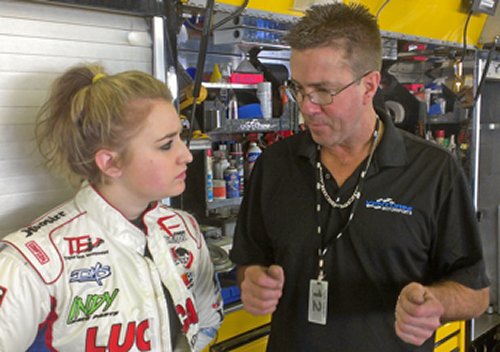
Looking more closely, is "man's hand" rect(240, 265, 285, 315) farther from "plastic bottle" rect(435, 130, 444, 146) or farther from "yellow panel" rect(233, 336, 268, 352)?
"plastic bottle" rect(435, 130, 444, 146)

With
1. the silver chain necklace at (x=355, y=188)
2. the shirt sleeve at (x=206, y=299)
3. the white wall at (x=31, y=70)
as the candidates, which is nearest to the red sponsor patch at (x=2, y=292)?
the white wall at (x=31, y=70)

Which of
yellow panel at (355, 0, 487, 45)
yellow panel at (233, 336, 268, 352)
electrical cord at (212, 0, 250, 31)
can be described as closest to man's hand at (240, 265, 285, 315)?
yellow panel at (233, 336, 268, 352)

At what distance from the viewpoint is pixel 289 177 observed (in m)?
1.57

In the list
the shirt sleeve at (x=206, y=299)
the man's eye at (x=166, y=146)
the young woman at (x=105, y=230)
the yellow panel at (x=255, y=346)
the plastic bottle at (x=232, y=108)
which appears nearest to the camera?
the young woman at (x=105, y=230)

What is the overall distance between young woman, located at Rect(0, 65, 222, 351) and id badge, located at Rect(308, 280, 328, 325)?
0.34 m

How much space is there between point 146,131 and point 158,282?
0.39m

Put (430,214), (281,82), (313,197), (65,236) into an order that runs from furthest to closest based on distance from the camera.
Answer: (281,82), (313,197), (430,214), (65,236)

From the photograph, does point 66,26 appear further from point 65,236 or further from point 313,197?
point 313,197

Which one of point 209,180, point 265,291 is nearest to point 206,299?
point 265,291

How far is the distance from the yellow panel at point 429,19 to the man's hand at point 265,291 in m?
1.60

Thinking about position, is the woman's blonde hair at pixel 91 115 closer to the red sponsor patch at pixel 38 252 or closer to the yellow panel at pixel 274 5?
the red sponsor patch at pixel 38 252

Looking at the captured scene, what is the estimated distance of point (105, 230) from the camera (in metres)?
1.27

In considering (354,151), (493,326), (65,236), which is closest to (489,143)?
(493,326)

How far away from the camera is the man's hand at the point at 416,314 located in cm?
117
